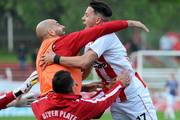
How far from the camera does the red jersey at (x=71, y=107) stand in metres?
8.45

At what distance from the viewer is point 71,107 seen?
27.7 feet

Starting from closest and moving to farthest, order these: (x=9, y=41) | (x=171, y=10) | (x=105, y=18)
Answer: (x=105, y=18) < (x=171, y=10) < (x=9, y=41)

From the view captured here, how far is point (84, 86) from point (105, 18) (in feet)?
2.84

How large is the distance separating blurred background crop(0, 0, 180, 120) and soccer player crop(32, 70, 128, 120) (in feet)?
41.3

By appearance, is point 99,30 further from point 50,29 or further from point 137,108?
point 137,108

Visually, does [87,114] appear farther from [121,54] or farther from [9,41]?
[9,41]

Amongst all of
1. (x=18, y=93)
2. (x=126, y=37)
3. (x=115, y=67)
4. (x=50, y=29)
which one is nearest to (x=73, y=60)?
(x=50, y=29)

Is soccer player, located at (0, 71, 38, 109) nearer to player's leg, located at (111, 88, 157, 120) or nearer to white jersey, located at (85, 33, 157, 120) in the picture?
white jersey, located at (85, 33, 157, 120)

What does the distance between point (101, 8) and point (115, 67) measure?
0.68m

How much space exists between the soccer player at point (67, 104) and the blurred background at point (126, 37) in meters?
12.6

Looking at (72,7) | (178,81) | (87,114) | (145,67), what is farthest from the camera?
(72,7)

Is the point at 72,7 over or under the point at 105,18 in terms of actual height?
over

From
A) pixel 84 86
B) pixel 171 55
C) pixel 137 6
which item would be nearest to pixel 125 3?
pixel 137 6

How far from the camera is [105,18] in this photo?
947cm
